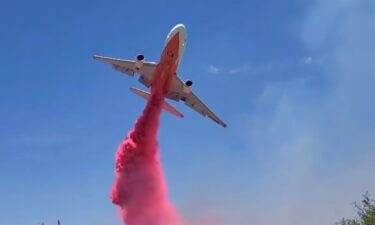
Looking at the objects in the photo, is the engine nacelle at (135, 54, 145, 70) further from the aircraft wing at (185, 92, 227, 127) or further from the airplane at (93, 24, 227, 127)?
the aircraft wing at (185, 92, 227, 127)

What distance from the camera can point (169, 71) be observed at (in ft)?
191

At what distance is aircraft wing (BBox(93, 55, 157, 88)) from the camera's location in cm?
5997

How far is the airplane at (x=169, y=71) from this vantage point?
56.4m

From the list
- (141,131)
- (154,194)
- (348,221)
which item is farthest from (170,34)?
(348,221)

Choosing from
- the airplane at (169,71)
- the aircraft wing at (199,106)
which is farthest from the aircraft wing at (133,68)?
the aircraft wing at (199,106)

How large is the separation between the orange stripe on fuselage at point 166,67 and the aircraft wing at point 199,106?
5548mm

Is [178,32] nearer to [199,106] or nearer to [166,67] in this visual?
[166,67]

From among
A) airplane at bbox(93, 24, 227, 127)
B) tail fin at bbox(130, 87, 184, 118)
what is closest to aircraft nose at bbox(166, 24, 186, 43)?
airplane at bbox(93, 24, 227, 127)

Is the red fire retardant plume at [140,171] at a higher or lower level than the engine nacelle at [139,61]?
lower

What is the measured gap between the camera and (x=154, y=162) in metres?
59.0

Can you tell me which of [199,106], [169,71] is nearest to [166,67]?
[169,71]

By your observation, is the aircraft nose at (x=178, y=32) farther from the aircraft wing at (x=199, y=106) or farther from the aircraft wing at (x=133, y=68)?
the aircraft wing at (x=199, y=106)

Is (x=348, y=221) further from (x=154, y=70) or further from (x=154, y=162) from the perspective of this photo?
(x=154, y=70)

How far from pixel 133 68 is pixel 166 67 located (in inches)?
258
